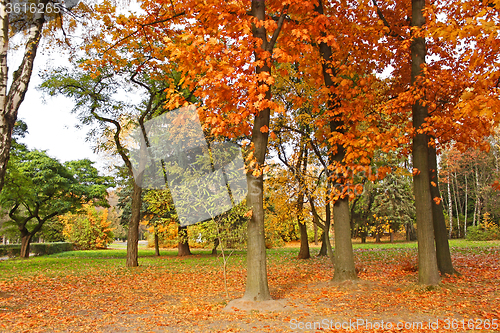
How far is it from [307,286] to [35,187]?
722 inches

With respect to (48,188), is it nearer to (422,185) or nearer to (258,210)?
(258,210)

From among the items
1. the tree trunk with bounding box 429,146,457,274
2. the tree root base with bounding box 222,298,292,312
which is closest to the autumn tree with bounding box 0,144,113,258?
the tree root base with bounding box 222,298,292,312

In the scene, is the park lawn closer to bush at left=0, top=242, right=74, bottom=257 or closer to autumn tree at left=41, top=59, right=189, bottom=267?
autumn tree at left=41, top=59, right=189, bottom=267

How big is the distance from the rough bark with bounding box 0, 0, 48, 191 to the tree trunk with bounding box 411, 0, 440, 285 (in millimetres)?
8356

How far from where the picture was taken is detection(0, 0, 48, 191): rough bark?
6.09m

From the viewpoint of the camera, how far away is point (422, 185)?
6.59m

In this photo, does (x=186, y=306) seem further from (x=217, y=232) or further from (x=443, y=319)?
(x=443, y=319)

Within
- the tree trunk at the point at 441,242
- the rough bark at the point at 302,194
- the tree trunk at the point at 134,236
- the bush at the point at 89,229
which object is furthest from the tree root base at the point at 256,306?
the bush at the point at 89,229

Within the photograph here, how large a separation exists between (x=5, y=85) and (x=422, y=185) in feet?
29.1

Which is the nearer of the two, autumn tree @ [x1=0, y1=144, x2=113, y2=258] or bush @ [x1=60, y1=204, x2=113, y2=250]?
autumn tree @ [x1=0, y1=144, x2=113, y2=258]

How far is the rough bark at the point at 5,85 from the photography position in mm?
6090

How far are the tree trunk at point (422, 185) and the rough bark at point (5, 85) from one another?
27.4 feet

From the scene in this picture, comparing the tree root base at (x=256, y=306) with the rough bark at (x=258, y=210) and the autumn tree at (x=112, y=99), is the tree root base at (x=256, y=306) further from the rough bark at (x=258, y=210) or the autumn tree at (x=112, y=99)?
the autumn tree at (x=112, y=99)

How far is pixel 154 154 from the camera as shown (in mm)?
17016
